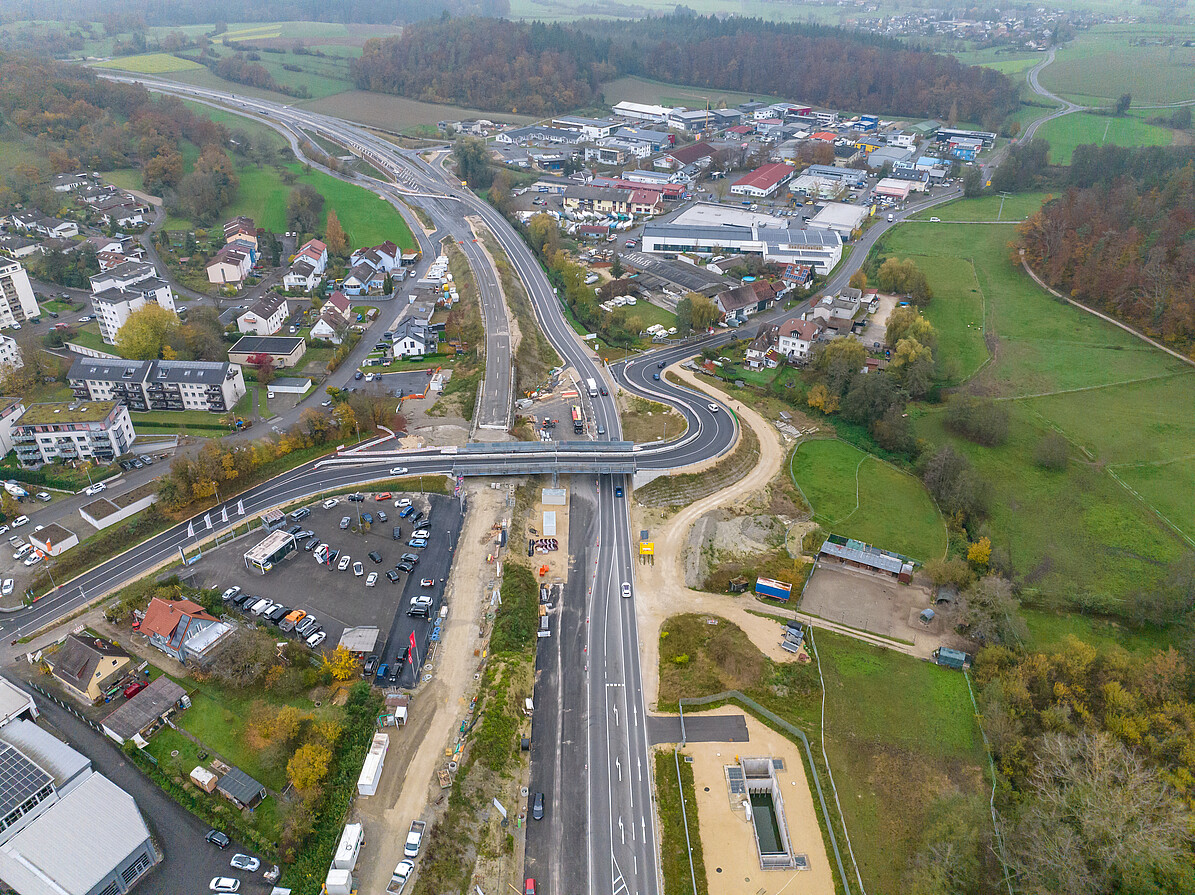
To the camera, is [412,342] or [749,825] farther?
[412,342]

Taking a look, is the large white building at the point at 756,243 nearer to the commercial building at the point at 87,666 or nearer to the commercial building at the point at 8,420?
the commercial building at the point at 8,420

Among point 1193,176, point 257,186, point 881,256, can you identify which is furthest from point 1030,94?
point 257,186

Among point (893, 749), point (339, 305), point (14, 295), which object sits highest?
point (14, 295)

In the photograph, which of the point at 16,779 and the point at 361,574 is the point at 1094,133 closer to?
the point at 361,574

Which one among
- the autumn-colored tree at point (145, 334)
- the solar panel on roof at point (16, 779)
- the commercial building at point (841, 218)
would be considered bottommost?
the solar panel on roof at point (16, 779)

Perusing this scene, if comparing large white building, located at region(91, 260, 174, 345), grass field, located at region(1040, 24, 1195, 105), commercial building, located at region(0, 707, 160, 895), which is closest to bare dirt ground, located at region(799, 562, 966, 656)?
commercial building, located at region(0, 707, 160, 895)

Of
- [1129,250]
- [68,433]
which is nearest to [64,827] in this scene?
[68,433]

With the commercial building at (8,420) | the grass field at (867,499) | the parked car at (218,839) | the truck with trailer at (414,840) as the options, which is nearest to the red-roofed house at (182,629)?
the parked car at (218,839)

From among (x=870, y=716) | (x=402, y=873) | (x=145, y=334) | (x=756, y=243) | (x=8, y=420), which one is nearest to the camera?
(x=402, y=873)
